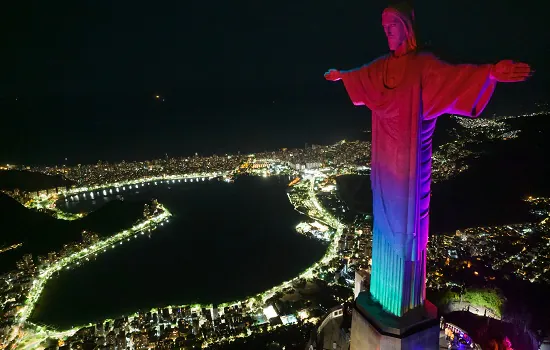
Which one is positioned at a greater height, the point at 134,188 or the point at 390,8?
the point at 390,8

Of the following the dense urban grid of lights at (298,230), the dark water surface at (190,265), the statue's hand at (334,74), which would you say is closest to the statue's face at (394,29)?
the statue's hand at (334,74)

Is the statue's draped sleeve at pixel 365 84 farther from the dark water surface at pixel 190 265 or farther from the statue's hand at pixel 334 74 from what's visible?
the dark water surface at pixel 190 265

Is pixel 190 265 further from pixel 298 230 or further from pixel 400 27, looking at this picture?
pixel 400 27

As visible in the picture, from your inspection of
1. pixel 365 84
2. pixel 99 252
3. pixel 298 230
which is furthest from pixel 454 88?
pixel 99 252

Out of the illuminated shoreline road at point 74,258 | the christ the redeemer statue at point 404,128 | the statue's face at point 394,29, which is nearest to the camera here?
the christ the redeemer statue at point 404,128

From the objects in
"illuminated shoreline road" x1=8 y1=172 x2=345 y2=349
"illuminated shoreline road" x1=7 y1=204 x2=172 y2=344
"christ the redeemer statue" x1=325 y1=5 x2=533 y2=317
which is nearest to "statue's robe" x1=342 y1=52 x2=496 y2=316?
"christ the redeemer statue" x1=325 y1=5 x2=533 y2=317

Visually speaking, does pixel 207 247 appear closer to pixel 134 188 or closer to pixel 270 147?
pixel 134 188

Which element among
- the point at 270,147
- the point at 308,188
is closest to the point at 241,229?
the point at 308,188
